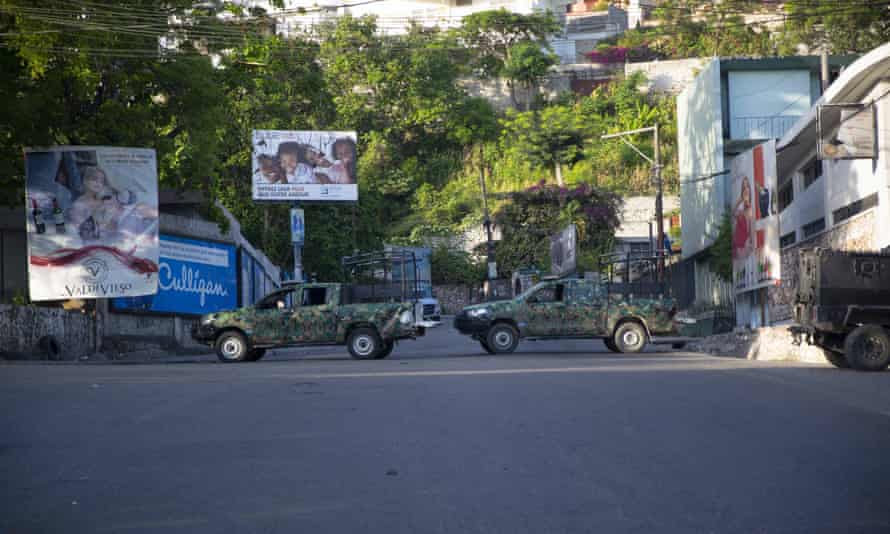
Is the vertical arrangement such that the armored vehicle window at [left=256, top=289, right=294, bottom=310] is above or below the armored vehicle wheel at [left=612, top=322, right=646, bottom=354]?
above

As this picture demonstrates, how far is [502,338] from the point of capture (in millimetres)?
24891

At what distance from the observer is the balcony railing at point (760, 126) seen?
43469 mm

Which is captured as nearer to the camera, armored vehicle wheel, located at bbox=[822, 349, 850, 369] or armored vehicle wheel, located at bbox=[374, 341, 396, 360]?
armored vehicle wheel, located at bbox=[822, 349, 850, 369]

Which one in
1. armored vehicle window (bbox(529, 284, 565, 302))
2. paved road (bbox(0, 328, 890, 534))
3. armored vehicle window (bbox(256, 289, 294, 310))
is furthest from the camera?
armored vehicle window (bbox(529, 284, 565, 302))

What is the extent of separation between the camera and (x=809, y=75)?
44000 mm

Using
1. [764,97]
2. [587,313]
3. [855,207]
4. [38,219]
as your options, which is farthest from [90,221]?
[764,97]

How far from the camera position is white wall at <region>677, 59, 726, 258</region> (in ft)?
146

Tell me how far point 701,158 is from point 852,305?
99.1ft

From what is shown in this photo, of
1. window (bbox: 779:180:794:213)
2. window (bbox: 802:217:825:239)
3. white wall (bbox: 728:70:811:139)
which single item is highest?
white wall (bbox: 728:70:811:139)

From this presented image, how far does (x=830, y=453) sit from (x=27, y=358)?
65.6 feet

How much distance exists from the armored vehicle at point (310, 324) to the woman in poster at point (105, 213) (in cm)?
376

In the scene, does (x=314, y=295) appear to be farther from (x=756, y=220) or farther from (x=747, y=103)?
(x=747, y=103)

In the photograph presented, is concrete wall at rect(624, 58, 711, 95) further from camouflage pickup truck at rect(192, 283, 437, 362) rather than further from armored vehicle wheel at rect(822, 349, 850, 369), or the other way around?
armored vehicle wheel at rect(822, 349, 850, 369)

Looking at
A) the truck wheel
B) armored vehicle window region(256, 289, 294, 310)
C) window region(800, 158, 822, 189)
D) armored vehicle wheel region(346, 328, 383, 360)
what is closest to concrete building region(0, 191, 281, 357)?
armored vehicle window region(256, 289, 294, 310)
